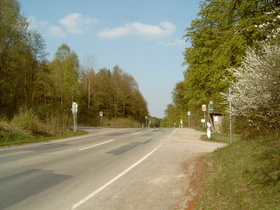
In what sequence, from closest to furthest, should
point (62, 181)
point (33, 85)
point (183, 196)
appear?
point (183, 196), point (62, 181), point (33, 85)

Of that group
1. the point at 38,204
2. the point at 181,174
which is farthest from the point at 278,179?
the point at 38,204

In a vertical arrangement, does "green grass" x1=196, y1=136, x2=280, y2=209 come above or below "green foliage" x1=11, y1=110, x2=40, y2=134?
below

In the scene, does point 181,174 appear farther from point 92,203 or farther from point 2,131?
point 2,131

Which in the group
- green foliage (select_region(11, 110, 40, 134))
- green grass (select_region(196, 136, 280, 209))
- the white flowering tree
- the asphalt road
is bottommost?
the asphalt road

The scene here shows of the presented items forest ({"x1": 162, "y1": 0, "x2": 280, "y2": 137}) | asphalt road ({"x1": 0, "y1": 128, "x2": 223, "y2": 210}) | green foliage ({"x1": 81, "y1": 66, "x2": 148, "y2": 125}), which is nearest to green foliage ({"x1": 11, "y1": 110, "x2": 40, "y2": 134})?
asphalt road ({"x1": 0, "y1": 128, "x2": 223, "y2": 210})

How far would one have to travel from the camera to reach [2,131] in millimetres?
16469

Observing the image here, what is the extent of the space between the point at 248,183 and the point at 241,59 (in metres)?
12.5

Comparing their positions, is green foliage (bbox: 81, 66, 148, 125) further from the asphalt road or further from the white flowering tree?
the white flowering tree

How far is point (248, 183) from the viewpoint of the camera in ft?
16.6

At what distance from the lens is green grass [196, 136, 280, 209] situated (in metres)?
4.16

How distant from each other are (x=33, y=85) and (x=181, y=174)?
23.6 metres

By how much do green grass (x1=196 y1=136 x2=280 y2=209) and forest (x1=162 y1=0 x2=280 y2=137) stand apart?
1343 millimetres

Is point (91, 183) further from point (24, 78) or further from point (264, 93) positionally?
point (24, 78)

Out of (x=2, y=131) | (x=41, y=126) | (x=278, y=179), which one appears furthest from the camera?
(x=41, y=126)
